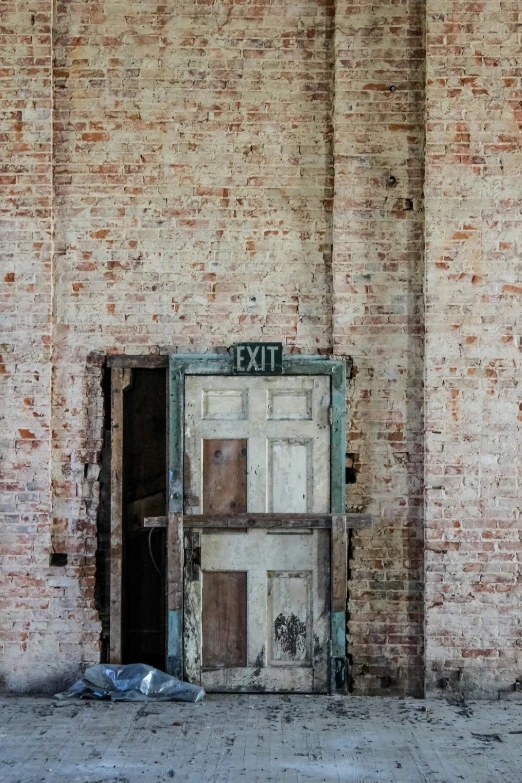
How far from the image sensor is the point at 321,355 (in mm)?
4922

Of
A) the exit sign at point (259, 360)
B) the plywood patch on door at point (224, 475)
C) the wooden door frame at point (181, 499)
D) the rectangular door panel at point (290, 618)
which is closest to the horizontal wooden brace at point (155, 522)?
the wooden door frame at point (181, 499)

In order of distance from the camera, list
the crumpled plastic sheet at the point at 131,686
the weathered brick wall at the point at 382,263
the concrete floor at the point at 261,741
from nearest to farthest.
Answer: the concrete floor at the point at 261,741 → the crumpled plastic sheet at the point at 131,686 → the weathered brick wall at the point at 382,263

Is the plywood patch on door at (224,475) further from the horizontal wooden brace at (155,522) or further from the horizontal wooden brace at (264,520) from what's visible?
the horizontal wooden brace at (155,522)

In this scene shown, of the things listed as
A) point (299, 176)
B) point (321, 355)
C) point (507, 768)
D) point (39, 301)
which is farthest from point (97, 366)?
point (507, 768)

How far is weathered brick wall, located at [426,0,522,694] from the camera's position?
481 cm

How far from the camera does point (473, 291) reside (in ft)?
15.9

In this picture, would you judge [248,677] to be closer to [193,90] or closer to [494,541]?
[494,541]

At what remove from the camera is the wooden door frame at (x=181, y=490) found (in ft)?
15.7

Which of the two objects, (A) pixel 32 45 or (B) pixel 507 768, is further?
(A) pixel 32 45

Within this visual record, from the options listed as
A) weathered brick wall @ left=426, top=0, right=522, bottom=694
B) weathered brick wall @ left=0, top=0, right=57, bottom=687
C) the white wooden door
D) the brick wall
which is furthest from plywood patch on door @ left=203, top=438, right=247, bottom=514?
weathered brick wall @ left=426, top=0, right=522, bottom=694

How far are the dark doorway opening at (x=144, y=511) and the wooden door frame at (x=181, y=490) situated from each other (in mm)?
233

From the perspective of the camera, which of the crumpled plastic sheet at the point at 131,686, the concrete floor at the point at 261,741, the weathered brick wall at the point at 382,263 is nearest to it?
the concrete floor at the point at 261,741

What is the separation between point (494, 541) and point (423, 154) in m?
2.39

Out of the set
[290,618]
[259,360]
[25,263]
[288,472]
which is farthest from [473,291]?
[25,263]
